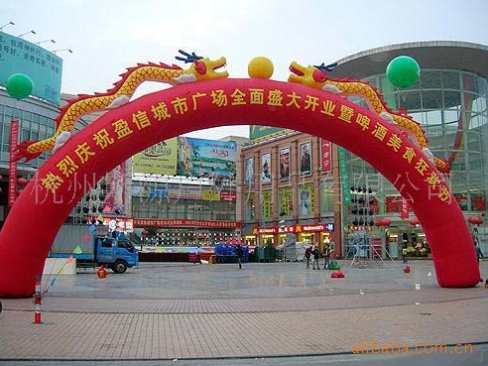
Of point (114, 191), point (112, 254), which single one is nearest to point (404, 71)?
point (112, 254)

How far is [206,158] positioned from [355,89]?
142 feet

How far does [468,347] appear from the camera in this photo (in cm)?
793

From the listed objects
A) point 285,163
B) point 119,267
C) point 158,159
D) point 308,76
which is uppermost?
point 158,159

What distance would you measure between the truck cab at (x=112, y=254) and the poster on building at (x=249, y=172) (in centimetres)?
3459

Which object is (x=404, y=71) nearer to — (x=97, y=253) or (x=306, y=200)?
(x=97, y=253)

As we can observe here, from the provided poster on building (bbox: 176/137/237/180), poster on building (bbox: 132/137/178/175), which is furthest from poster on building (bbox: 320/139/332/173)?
poster on building (bbox: 132/137/178/175)

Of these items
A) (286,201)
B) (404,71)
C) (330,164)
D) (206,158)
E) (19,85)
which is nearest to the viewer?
(19,85)

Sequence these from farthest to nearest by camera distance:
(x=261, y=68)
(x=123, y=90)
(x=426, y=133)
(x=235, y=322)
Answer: (x=426, y=133)
(x=261, y=68)
(x=123, y=90)
(x=235, y=322)

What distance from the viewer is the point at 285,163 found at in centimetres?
5384

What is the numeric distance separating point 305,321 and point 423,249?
3334cm

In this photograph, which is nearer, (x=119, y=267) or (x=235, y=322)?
(x=235, y=322)

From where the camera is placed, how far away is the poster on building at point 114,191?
163ft

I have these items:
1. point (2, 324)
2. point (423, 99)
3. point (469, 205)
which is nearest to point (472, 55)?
point (423, 99)

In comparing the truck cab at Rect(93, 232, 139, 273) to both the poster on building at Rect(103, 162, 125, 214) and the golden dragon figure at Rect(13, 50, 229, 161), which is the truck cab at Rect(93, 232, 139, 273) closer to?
the golden dragon figure at Rect(13, 50, 229, 161)
